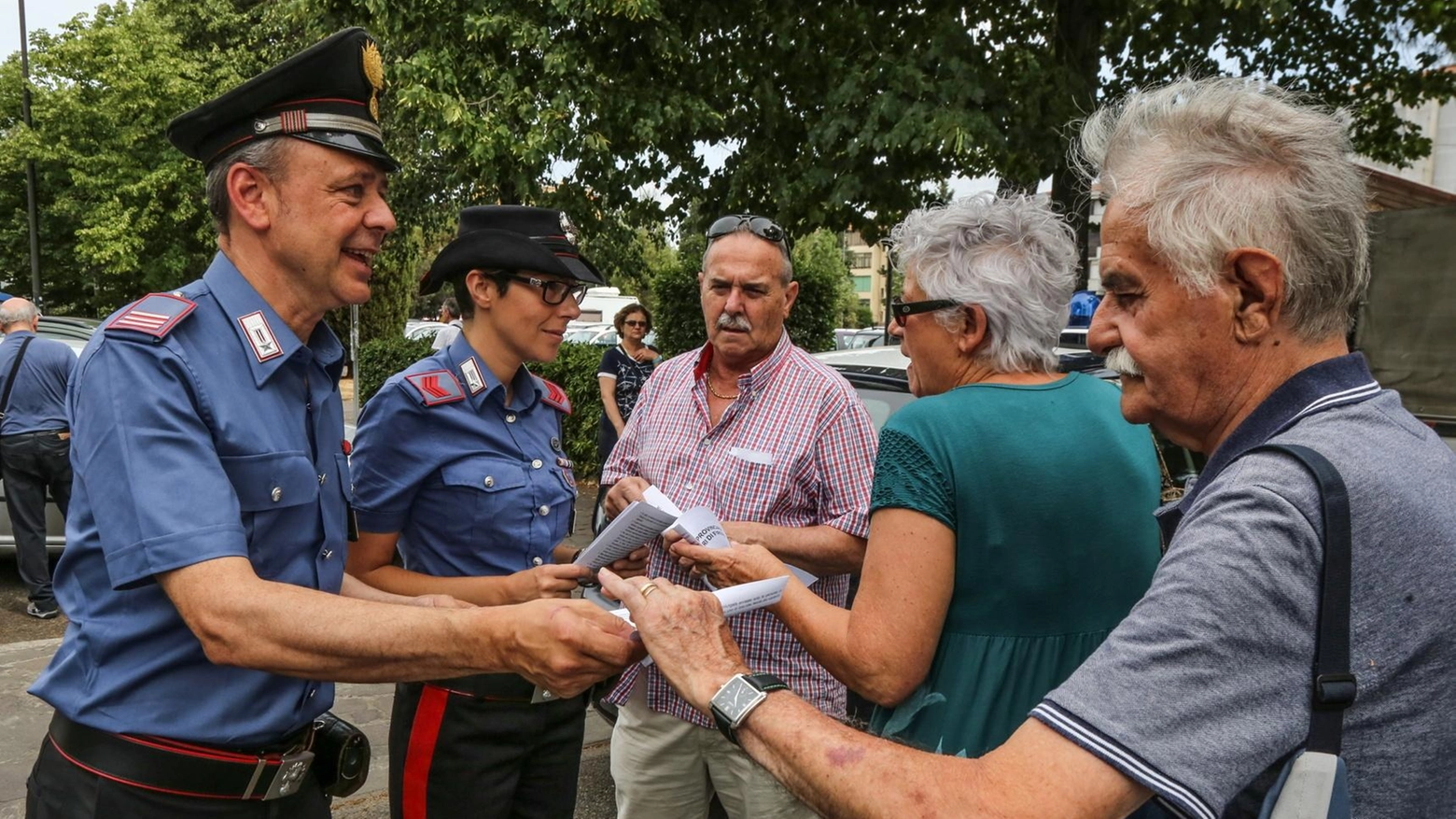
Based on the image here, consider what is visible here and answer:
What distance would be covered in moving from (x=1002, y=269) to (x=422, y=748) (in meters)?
1.76

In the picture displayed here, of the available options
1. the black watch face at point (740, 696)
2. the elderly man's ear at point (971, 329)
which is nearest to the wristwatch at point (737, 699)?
the black watch face at point (740, 696)

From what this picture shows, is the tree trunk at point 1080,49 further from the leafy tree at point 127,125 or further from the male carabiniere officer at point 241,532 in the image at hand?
the leafy tree at point 127,125

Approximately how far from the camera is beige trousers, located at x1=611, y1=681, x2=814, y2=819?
267 cm

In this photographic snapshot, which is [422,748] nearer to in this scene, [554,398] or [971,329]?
[554,398]

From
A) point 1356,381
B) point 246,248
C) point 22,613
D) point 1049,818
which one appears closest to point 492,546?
point 246,248

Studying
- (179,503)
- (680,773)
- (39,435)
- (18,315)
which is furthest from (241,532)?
(18,315)

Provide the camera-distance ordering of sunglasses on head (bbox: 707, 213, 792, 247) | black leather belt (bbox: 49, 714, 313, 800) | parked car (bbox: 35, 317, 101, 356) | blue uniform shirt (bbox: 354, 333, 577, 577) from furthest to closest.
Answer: parked car (bbox: 35, 317, 101, 356), sunglasses on head (bbox: 707, 213, 792, 247), blue uniform shirt (bbox: 354, 333, 577, 577), black leather belt (bbox: 49, 714, 313, 800)

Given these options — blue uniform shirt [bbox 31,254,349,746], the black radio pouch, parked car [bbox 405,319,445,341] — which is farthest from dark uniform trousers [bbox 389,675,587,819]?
parked car [bbox 405,319,445,341]

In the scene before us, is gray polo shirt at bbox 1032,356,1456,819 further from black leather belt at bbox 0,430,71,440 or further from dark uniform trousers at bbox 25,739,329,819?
black leather belt at bbox 0,430,71,440

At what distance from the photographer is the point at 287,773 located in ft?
5.81

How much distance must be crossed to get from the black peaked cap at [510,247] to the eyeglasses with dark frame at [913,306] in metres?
1.04

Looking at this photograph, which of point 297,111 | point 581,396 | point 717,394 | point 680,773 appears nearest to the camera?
point 297,111

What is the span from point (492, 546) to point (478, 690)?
364 mm

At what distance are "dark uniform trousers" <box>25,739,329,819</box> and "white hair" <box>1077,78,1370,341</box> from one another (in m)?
1.72
